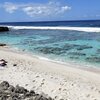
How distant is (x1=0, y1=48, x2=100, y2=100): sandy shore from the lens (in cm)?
732

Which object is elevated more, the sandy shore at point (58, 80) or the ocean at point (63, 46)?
the sandy shore at point (58, 80)

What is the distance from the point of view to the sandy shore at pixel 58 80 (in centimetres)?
732

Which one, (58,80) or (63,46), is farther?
(63,46)

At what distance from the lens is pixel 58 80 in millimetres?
8812

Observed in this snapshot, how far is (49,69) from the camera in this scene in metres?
11.1

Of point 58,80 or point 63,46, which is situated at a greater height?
point 58,80

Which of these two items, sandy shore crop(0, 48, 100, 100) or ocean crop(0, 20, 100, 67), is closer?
sandy shore crop(0, 48, 100, 100)

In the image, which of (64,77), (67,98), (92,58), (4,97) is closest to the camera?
(4,97)

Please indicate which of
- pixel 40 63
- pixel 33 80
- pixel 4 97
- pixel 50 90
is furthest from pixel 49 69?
pixel 4 97

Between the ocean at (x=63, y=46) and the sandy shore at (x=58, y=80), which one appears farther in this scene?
the ocean at (x=63, y=46)

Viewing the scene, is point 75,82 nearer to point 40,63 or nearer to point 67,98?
point 67,98

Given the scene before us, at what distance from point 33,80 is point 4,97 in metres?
2.48

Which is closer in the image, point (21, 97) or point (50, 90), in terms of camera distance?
point (21, 97)

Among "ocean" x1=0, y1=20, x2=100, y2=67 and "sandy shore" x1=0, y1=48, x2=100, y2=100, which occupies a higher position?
"sandy shore" x1=0, y1=48, x2=100, y2=100
